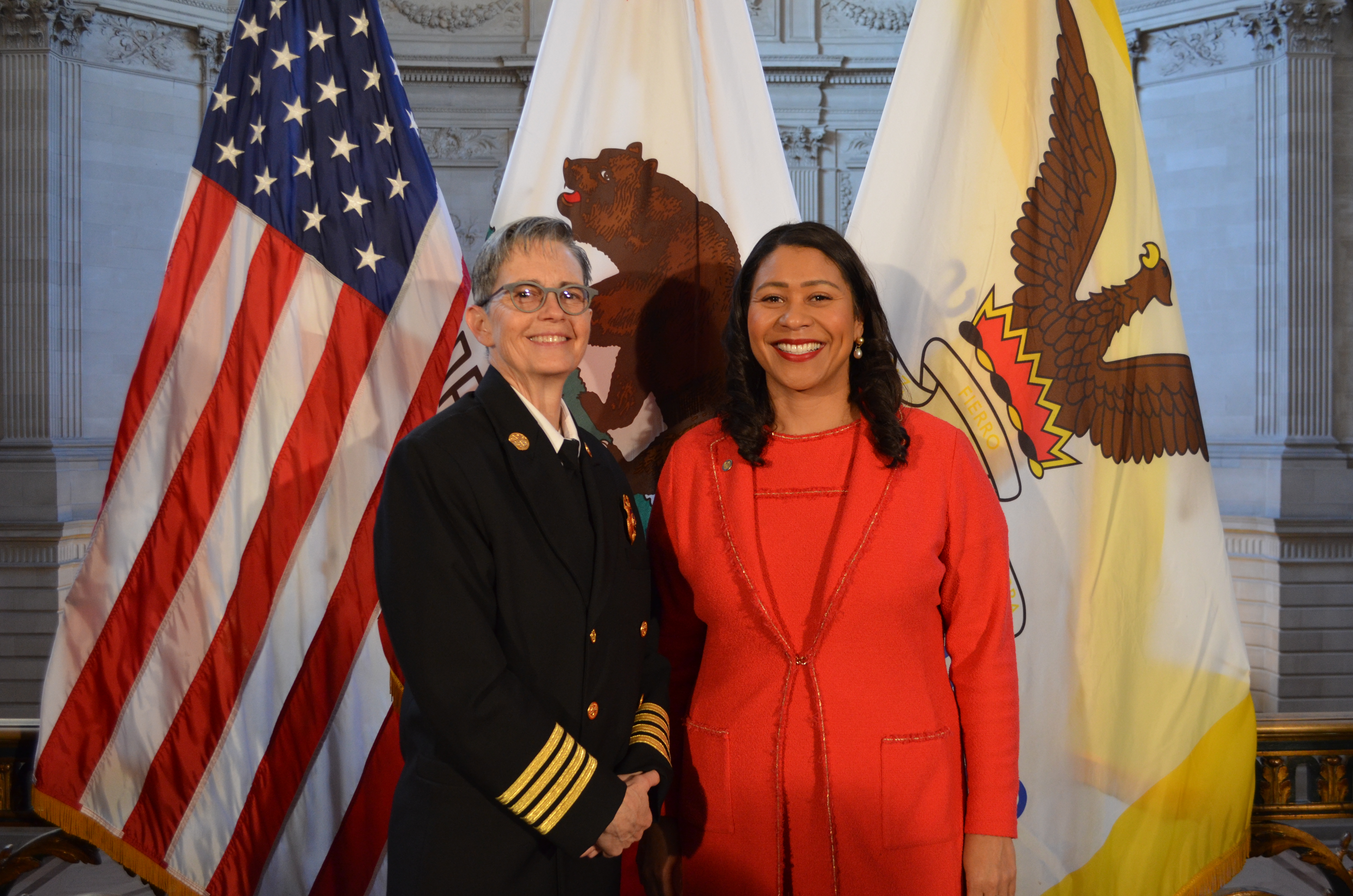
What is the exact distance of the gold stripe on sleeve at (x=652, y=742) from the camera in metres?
1.61

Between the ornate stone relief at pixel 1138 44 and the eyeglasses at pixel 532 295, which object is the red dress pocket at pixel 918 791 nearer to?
the eyeglasses at pixel 532 295

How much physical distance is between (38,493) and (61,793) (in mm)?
8574

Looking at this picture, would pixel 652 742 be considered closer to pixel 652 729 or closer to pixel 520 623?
pixel 652 729

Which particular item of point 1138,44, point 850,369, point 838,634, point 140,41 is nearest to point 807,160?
→ point 1138,44

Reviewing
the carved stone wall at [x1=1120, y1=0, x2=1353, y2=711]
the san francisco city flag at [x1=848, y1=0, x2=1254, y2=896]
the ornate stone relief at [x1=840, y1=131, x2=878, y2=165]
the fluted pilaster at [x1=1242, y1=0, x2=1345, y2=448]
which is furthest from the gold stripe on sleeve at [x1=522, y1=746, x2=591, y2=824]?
the ornate stone relief at [x1=840, y1=131, x2=878, y2=165]

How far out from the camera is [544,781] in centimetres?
140

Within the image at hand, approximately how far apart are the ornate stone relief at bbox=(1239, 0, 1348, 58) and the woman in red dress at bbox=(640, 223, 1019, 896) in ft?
37.3

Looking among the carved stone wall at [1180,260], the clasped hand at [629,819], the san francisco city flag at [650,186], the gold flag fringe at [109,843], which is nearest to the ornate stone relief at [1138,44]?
the carved stone wall at [1180,260]

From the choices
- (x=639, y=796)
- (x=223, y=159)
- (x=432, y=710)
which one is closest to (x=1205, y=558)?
(x=639, y=796)

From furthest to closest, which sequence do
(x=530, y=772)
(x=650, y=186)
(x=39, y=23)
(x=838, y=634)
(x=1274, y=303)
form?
(x=1274, y=303)
(x=39, y=23)
(x=650, y=186)
(x=838, y=634)
(x=530, y=772)

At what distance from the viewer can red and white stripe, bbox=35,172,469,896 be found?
226 cm

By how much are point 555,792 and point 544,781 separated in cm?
3

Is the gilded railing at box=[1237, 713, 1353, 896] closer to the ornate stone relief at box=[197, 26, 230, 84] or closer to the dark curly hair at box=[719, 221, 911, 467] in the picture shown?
the dark curly hair at box=[719, 221, 911, 467]

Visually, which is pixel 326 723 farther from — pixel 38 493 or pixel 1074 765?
pixel 38 493
